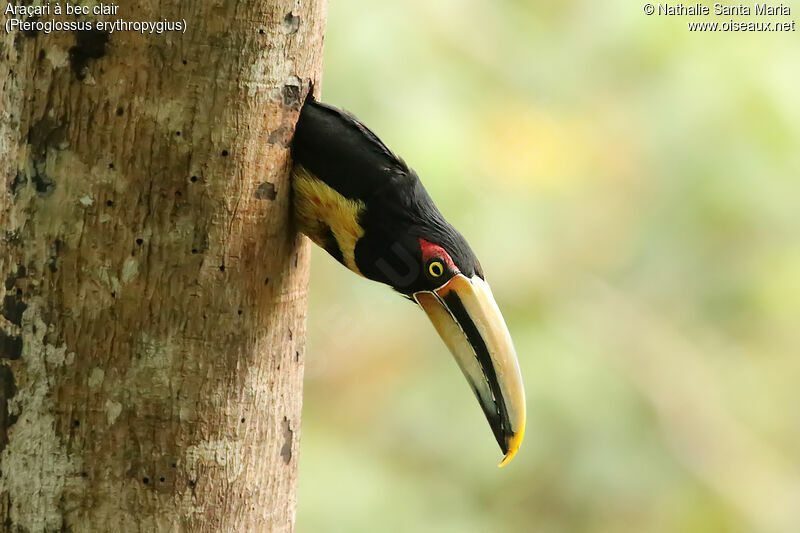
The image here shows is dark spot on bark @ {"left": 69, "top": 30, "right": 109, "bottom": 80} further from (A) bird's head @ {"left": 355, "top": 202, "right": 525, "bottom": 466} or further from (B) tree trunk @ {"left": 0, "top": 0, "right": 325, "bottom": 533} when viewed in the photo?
(A) bird's head @ {"left": 355, "top": 202, "right": 525, "bottom": 466}

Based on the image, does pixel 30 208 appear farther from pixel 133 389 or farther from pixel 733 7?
pixel 733 7

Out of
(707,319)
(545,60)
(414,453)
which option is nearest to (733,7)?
(545,60)

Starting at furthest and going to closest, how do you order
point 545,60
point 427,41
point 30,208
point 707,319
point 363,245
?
point 707,319 < point 545,60 < point 427,41 < point 363,245 < point 30,208

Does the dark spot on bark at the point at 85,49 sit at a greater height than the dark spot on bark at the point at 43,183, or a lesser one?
greater

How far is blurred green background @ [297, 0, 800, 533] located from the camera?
12.8ft

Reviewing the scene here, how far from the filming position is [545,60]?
441cm

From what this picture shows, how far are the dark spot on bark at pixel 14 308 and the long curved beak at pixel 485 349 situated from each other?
2.09 feet

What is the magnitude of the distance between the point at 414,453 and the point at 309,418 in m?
0.52

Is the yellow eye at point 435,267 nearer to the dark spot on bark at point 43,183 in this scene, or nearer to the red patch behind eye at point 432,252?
the red patch behind eye at point 432,252

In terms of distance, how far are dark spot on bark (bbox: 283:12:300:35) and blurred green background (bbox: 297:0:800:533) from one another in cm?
223

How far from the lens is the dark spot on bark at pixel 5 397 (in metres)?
1.39

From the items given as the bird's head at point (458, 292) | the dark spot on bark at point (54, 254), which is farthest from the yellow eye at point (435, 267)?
the dark spot on bark at point (54, 254)

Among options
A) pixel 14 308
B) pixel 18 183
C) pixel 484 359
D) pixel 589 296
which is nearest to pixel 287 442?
pixel 484 359

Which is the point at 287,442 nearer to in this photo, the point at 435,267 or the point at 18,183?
the point at 435,267
